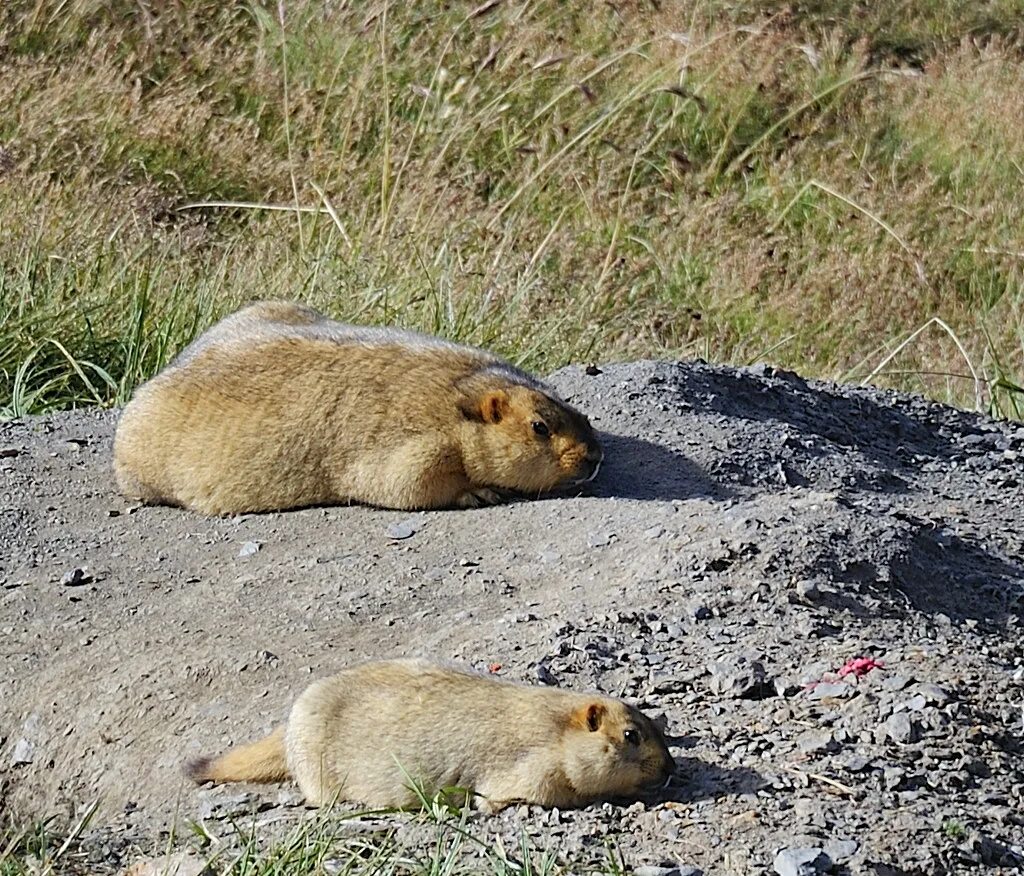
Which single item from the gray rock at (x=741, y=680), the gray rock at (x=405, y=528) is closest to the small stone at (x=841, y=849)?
the gray rock at (x=741, y=680)

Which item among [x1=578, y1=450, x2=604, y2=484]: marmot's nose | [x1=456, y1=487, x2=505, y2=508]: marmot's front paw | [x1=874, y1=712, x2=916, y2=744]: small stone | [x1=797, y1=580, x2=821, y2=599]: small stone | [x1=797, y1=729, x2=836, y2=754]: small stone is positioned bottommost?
[x1=456, y1=487, x2=505, y2=508]: marmot's front paw

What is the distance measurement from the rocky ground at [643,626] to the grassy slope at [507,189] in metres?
1.40

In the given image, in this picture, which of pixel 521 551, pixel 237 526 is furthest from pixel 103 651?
pixel 521 551

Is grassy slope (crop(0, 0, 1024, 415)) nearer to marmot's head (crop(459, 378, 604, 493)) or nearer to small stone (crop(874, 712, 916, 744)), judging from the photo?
marmot's head (crop(459, 378, 604, 493))

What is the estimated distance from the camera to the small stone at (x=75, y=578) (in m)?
4.57

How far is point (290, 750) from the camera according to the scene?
329 cm

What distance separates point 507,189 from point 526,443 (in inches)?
188

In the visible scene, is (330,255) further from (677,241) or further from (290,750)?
(290,750)

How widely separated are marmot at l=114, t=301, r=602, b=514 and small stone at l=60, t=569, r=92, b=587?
412 millimetres

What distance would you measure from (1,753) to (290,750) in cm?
102

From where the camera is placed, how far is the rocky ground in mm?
3111

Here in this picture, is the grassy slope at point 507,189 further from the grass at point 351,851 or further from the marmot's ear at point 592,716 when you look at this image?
the marmot's ear at point 592,716

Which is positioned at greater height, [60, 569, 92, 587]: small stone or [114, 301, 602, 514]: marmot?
[114, 301, 602, 514]: marmot

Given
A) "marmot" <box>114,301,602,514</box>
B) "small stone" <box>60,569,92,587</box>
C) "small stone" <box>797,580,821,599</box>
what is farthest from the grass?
"marmot" <box>114,301,602,514</box>
